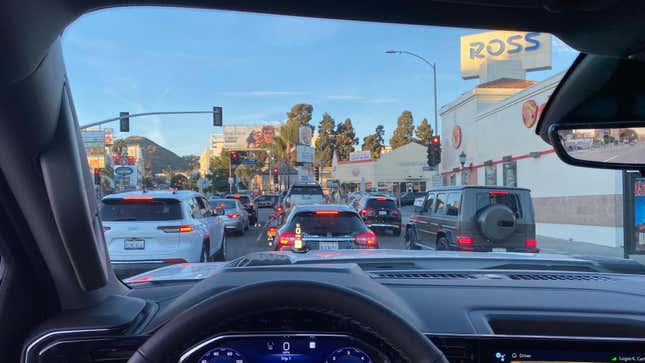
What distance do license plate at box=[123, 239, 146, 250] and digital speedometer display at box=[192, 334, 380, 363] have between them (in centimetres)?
712

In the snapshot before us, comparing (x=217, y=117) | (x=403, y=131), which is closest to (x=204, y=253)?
(x=217, y=117)

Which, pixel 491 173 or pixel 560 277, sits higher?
pixel 491 173

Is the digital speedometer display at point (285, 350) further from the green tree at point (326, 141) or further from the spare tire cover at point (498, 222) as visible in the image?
the green tree at point (326, 141)

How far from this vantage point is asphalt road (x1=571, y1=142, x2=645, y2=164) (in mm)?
2678

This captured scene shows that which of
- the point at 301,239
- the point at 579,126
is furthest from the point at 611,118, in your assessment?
the point at 301,239

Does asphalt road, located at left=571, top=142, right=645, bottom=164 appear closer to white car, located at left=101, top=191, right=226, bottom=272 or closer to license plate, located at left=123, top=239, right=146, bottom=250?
white car, located at left=101, top=191, right=226, bottom=272

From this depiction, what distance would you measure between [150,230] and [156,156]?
10359 centimetres

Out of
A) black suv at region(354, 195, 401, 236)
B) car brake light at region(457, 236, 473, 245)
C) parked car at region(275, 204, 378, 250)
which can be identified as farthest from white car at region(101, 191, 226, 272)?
black suv at region(354, 195, 401, 236)

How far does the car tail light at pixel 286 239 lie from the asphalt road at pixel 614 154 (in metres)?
5.34

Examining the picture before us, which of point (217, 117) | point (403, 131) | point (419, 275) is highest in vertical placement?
point (403, 131)

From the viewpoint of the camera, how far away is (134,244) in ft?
27.2

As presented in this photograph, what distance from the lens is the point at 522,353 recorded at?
2102 millimetres

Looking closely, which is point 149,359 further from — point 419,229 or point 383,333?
point 419,229

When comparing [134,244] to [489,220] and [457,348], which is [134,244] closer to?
[489,220]
